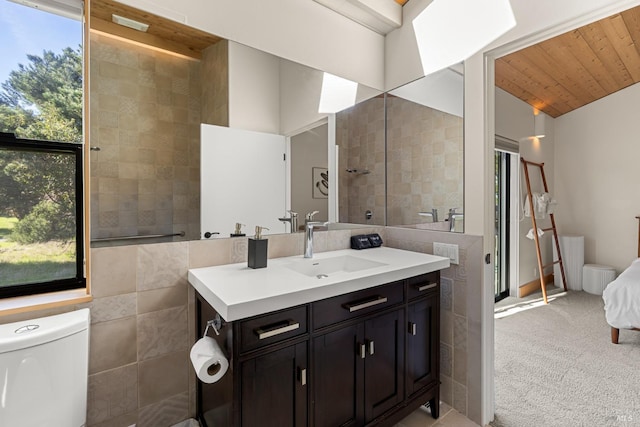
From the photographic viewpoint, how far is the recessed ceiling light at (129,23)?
1.33 meters

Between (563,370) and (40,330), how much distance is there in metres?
3.10

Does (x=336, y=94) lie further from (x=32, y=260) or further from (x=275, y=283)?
(x=32, y=260)

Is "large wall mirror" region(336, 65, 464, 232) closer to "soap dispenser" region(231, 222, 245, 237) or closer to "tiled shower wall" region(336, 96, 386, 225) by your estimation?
"tiled shower wall" region(336, 96, 386, 225)

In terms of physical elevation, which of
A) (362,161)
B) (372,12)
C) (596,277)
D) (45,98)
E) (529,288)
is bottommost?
(529,288)

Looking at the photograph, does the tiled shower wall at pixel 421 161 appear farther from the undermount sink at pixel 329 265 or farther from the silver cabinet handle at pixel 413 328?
the silver cabinet handle at pixel 413 328

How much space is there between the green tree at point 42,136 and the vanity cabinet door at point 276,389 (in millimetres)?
1056

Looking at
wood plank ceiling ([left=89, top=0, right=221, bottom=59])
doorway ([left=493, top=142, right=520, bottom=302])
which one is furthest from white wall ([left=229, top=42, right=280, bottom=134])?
doorway ([left=493, top=142, right=520, bottom=302])

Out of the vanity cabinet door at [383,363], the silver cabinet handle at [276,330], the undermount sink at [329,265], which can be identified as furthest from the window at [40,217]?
the vanity cabinet door at [383,363]

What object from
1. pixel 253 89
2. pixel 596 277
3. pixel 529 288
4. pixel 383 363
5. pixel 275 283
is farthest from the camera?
pixel 529 288

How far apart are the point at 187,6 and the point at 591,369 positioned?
3514 millimetres

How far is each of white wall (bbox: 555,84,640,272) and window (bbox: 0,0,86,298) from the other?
568 cm

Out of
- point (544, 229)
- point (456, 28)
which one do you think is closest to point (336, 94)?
point (456, 28)

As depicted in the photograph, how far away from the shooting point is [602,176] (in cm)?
415

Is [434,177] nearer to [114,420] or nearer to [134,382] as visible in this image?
[134,382]
